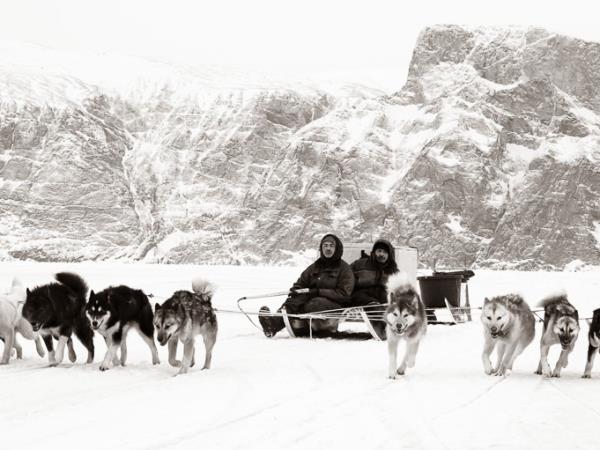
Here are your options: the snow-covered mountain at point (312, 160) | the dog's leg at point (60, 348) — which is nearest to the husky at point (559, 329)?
the dog's leg at point (60, 348)

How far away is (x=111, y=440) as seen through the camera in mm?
4723

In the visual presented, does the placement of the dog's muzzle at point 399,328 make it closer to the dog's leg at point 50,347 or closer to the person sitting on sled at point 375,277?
the dog's leg at point 50,347

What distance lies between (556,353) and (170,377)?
536 cm

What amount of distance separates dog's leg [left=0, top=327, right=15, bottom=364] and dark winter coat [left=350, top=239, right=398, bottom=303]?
18.6 ft

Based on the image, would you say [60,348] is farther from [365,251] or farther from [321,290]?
[365,251]

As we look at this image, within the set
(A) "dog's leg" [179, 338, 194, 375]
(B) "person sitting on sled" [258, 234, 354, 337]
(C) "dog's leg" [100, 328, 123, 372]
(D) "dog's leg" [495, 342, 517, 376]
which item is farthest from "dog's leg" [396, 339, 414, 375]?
(B) "person sitting on sled" [258, 234, 354, 337]

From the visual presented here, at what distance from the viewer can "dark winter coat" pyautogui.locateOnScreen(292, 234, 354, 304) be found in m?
12.3

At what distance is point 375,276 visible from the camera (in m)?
12.8

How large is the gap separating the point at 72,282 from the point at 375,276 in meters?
5.62

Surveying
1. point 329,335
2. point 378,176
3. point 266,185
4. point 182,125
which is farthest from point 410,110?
point 329,335

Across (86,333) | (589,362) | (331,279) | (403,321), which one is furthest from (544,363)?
(331,279)

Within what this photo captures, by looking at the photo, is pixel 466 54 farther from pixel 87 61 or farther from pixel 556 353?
pixel 556 353

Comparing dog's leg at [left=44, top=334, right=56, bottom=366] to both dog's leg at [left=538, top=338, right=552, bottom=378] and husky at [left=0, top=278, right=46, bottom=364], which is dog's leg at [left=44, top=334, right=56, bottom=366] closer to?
husky at [left=0, top=278, right=46, bottom=364]

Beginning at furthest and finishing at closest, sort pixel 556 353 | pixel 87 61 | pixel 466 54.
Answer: pixel 87 61 < pixel 466 54 < pixel 556 353
